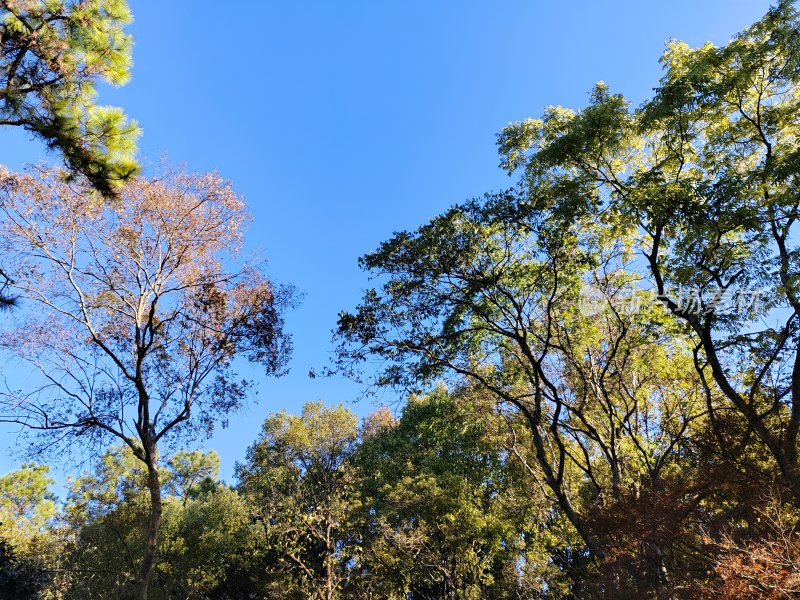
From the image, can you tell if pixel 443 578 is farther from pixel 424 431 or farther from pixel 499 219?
pixel 499 219

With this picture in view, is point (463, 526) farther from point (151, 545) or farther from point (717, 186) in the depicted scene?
point (717, 186)

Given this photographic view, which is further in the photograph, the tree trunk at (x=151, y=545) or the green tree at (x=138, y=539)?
the green tree at (x=138, y=539)

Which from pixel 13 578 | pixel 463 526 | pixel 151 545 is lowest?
pixel 151 545

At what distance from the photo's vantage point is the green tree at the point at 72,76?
5441 millimetres

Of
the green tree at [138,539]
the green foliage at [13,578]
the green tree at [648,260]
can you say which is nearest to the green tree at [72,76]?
the green tree at [648,260]

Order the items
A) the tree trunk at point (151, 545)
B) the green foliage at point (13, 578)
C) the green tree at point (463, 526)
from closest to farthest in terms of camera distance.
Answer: the tree trunk at point (151, 545) → the green foliage at point (13, 578) → the green tree at point (463, 526)

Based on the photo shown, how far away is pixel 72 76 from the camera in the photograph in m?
5.84

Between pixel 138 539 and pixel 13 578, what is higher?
pixel 138 539

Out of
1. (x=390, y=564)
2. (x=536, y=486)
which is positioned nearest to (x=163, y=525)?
(x=390, y=564)

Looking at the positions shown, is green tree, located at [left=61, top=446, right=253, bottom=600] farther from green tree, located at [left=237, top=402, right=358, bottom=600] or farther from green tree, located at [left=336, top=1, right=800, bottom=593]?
green tree, located at [left=336, top=1, right=800, bottom=593]

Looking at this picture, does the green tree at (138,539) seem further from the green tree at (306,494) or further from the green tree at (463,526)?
the green tree at (463,526)

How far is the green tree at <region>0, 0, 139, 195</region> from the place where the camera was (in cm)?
544

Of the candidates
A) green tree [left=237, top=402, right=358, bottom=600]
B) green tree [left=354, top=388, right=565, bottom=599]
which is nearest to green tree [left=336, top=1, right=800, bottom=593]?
green tree [left=354, top=388, right=565, bottom=599]

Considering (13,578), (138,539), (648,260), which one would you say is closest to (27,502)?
(138,539)
